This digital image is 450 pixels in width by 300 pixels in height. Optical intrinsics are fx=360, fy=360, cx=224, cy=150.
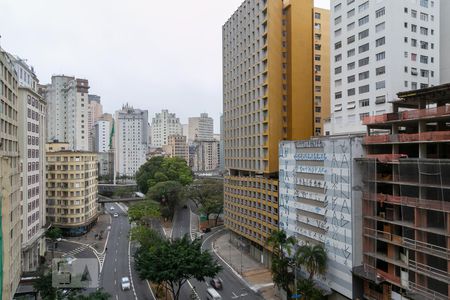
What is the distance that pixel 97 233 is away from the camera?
8150 cm

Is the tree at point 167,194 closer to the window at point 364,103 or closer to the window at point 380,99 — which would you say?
the window at point 364,103

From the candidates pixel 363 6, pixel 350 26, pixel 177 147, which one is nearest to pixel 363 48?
pixel 350 26

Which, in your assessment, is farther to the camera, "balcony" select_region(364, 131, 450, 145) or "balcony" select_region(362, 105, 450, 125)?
"balcony" select_region(362, 105, 450, 125)

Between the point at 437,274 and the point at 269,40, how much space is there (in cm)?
4180

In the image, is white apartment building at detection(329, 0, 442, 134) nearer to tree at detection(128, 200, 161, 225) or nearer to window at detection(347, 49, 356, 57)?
window at detection(347, 49, 356, 57)

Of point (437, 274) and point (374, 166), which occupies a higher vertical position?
point (374, 166)

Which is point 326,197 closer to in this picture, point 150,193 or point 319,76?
point 319,76

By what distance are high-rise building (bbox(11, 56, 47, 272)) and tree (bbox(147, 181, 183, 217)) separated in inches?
1149

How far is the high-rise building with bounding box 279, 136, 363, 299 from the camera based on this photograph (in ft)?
116

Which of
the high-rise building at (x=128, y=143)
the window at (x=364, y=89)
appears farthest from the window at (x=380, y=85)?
the high-rise building at (x=128, y=143)

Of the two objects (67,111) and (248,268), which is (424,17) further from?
(67,111)

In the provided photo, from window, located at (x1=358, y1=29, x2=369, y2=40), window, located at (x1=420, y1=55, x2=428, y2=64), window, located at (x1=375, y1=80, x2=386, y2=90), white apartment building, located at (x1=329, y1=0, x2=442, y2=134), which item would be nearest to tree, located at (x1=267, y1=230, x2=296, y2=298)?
white apartment building, located at (x1=329, y1=0, x2=442, y2=134)

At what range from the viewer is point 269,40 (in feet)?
191

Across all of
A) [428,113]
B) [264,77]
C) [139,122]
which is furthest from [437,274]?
[139,122]
